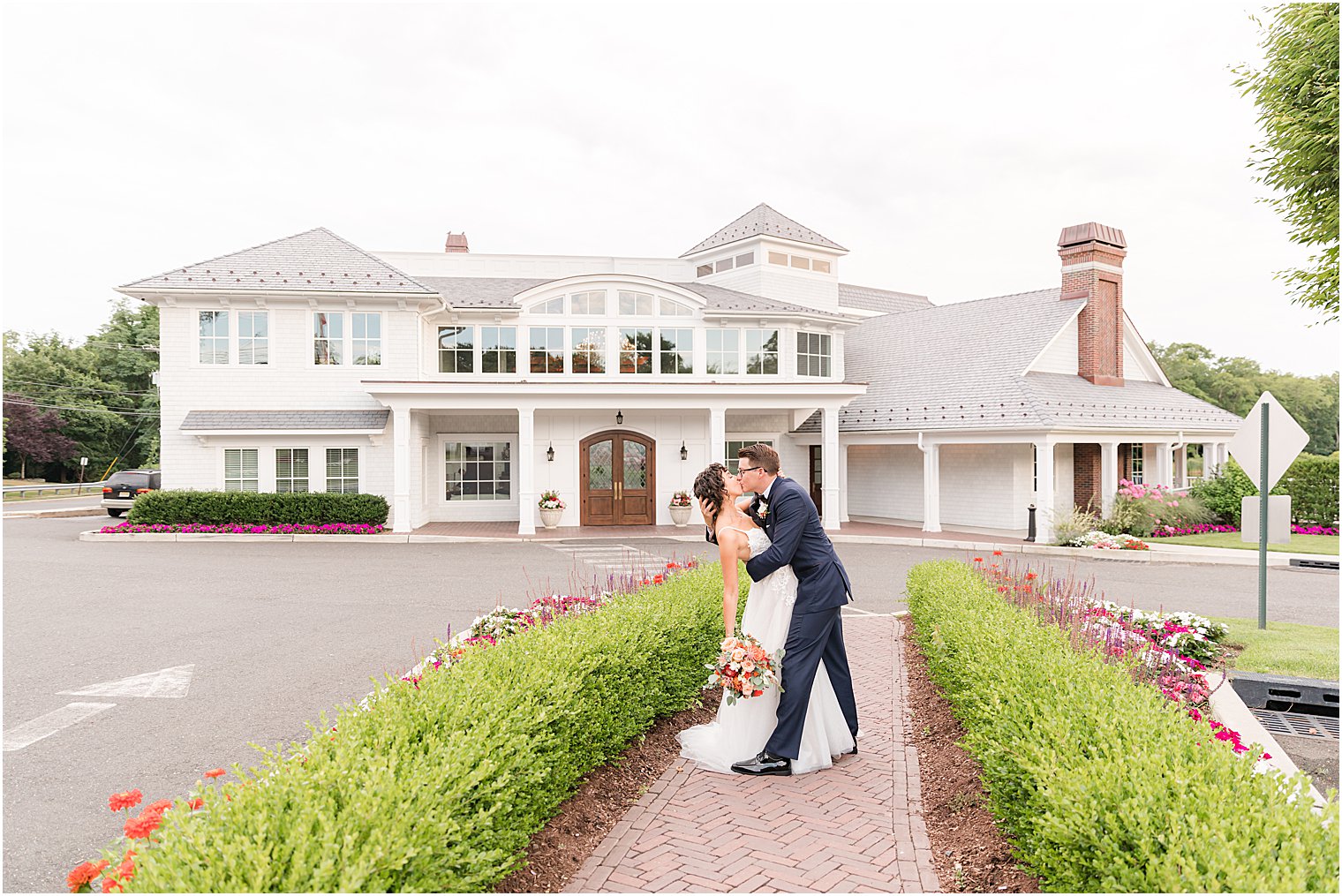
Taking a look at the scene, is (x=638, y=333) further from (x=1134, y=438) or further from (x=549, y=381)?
(x=1134, y=438)

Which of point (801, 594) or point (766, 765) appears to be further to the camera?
point (801, 594)

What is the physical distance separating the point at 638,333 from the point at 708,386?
3.32 m

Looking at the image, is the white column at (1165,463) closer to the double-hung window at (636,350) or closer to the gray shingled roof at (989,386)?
the gray shingled roof at (989,386)

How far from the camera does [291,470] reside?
2220cm

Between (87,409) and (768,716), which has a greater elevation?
(87,409)

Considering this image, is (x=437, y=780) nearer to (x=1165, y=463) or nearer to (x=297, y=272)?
(x=297, y=272)

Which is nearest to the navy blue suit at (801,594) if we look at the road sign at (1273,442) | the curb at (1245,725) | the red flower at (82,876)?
the curb at (1245,725)

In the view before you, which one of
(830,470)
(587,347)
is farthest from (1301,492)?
(587,347)

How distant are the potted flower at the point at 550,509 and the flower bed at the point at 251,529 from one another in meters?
4.40

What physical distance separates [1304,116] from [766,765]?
9.02 meters

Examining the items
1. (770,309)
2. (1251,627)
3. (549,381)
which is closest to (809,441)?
(770,309)

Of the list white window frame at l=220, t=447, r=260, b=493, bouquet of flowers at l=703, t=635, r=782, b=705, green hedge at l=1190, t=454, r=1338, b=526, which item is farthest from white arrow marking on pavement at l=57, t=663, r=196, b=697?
green hedge at l=1190, t=454, r=1338, b=526

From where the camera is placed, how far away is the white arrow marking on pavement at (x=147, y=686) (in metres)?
7.44

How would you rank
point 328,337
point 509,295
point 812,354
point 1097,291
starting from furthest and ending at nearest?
point 812,354 < point 1097,291 < point 509,295 < point 328,337
